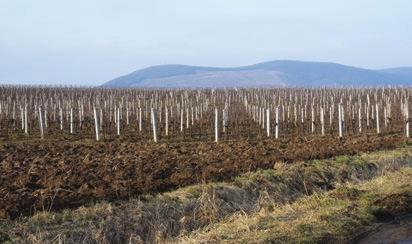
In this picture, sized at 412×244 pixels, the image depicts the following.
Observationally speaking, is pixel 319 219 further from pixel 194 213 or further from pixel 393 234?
pixel 194 213

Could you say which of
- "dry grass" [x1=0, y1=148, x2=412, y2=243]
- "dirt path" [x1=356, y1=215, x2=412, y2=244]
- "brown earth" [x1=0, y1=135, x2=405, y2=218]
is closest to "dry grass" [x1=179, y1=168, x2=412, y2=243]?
"dry grass" [x1=0, y1=148, x2=412, y2=243]

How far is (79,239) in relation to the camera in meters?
8.23

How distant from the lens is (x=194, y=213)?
32.8 feet

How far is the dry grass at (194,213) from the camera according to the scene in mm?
8250

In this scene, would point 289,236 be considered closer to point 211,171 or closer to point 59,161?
point 211,171

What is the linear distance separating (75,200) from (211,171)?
13.0ft

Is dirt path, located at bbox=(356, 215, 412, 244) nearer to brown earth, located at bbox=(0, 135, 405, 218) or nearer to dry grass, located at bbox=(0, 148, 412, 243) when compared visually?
dry grass, located at bbox=(0, 148, 412, 243)

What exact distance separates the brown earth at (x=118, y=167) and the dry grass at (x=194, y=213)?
1.95ft

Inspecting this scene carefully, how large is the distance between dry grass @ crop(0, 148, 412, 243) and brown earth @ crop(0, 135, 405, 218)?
23.4 inches

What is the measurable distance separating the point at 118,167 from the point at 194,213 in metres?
4.35

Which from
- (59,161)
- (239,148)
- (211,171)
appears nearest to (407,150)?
(239,148)

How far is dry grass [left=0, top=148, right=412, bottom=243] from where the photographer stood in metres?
8.25

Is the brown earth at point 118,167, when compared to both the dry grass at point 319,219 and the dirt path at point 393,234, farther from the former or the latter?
the dirt path at point 393,234

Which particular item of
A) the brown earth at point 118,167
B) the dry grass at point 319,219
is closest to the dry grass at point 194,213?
the dry grass at point 319,219
